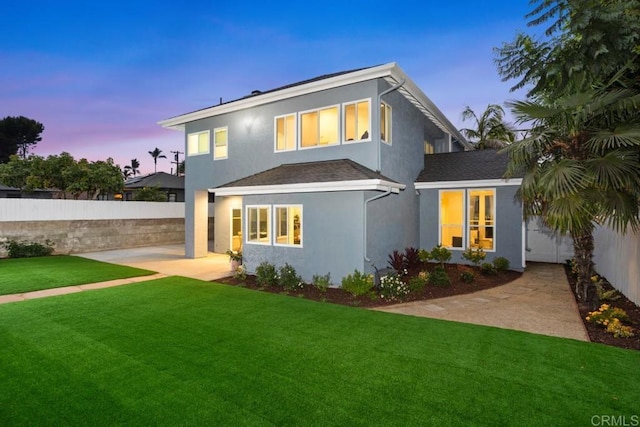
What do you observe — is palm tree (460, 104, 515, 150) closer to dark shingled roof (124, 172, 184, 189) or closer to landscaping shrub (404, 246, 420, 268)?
landscaping shrub (404, 246, 420, 268)

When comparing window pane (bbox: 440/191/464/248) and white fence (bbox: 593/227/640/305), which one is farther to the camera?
window pane (bbox: 440/191/464/248)

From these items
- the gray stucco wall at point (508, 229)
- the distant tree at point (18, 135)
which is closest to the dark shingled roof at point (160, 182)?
the distant tree at point (18, 135)

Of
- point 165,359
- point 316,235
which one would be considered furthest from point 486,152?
point 165,359

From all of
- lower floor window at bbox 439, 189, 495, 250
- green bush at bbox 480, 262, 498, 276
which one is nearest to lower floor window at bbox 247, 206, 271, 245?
lower floor window at bbox 439, 189, 495, 250

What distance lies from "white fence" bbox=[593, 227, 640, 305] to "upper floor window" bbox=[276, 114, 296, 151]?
982cm

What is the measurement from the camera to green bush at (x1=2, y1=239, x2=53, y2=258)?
14.6 metres

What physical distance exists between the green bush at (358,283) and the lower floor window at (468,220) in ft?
17.4

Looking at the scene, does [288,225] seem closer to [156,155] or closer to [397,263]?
[397,263]

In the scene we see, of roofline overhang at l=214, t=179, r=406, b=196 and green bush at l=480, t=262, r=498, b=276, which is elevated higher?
roofline overhang at l=214, t=179, r=406, b=196

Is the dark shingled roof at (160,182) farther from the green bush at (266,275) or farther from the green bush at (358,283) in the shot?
the green bush at (358,283)

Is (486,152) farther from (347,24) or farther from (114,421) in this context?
(347,24)

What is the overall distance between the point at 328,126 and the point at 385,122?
1.99 meters

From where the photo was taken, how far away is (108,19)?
2023 centimetres

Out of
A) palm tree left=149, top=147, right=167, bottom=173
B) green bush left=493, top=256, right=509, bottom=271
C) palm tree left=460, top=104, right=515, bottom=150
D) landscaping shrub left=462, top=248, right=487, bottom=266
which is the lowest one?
green bush left=493, top=256, right=509, bottom=271
